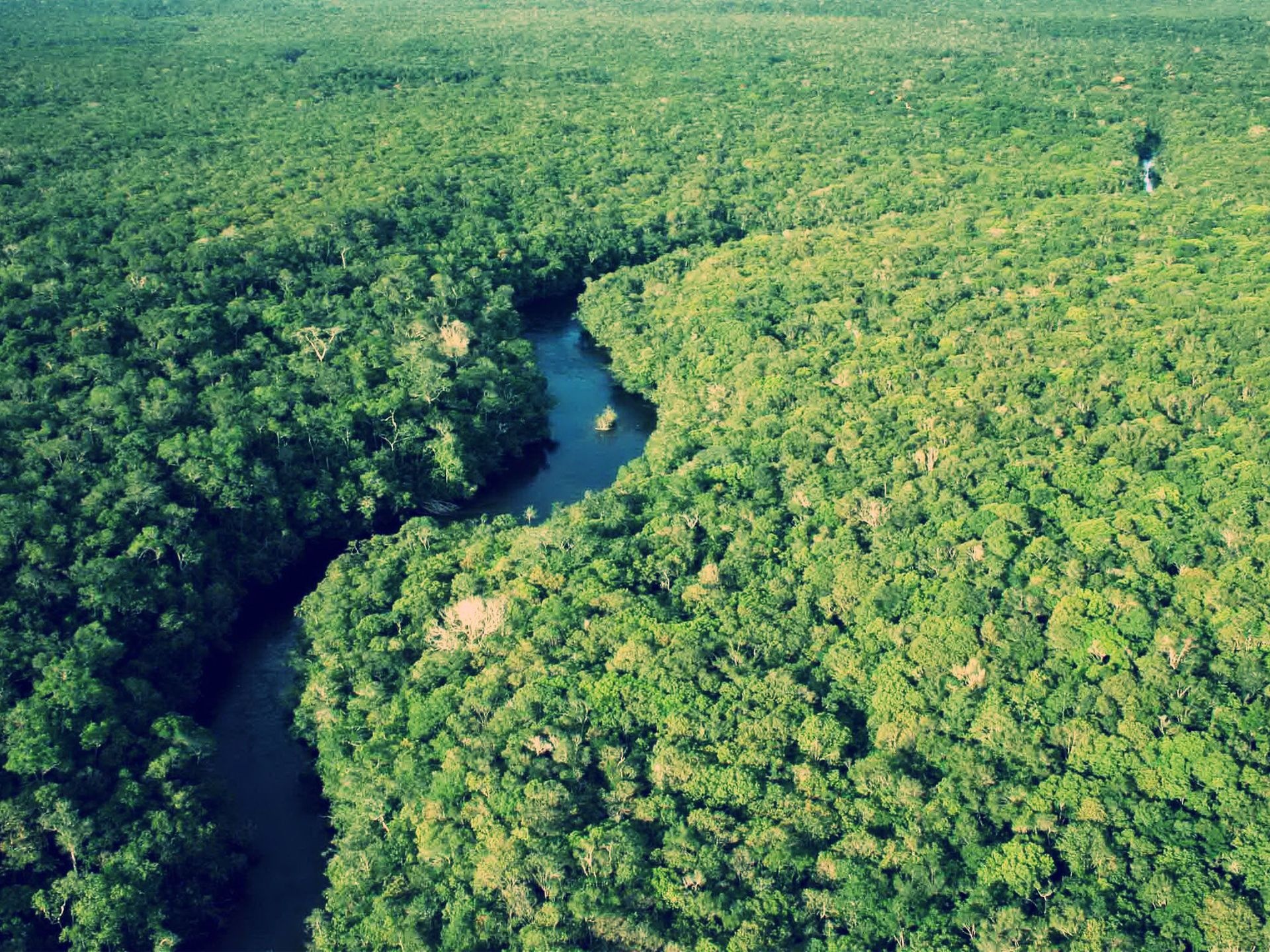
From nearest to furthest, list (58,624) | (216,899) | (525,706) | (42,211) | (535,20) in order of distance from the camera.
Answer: (216,899)
(525,706)
(58,624)
(42,211)
(535,20)

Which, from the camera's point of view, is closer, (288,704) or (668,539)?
(288,704)

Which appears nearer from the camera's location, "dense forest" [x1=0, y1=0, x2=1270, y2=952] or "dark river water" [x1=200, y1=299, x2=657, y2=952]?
"dense forest" [x1=0, y1=0, x2=1270, y2=952]

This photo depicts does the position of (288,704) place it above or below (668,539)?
below

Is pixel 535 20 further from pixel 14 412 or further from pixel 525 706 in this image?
pixel 525 706

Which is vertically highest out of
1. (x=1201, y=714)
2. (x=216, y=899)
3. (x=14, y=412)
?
(x=14, y=412)

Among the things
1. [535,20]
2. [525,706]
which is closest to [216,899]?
[525,706]
